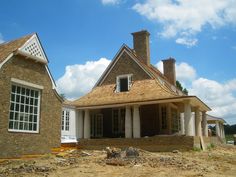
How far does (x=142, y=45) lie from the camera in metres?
25.9

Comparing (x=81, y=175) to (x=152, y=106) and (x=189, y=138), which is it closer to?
(x=189, y=138)

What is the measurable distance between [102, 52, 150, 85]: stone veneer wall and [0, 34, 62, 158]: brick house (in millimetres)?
8146

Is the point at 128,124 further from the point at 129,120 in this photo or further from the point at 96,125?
the point at 96,125

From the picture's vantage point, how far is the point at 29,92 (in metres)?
15.5

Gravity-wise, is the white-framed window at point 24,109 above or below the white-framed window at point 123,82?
below

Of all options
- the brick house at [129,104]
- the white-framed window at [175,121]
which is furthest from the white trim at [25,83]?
the white-framed window at [175,121]

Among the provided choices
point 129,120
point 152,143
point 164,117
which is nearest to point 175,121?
point 164,117

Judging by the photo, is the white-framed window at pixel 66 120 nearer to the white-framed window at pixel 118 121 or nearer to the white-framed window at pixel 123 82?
the white-framed window at pixel 118 121

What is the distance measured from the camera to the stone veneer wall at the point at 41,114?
13.8 metres

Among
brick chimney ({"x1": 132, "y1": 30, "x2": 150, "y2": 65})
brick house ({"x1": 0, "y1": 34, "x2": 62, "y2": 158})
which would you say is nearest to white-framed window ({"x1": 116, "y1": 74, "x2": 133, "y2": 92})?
brick chimney ({"x1": 132, "y1": 30, "x2": 150, "y2": 65})

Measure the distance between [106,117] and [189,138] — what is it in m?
8.07

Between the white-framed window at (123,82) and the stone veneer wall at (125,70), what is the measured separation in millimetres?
346

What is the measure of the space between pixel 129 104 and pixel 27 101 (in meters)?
7.70

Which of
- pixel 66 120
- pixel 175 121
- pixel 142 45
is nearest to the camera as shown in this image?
pixel 66 120
